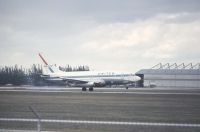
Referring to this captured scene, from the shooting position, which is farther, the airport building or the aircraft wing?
the airport building

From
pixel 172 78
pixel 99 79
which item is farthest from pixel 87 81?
pixel 172 78

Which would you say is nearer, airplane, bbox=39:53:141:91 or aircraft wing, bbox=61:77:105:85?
aircraft wing, bbox=61:77:105:85

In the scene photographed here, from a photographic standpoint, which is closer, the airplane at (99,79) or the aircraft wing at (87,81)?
the aircraft wing at (87,81)

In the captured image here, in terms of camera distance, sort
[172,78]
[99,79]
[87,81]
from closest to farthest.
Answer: [99,79], [87,81], [172,78]

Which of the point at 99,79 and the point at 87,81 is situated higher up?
the point at 99,79

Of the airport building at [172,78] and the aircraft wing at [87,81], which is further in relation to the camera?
the airport building at [172,78]

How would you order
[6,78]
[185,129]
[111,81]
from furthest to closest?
[6,78], [111,81], [185,129]

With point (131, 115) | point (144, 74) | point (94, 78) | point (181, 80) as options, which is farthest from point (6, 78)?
point (131, 115)

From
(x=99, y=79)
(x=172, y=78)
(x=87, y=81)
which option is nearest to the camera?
(x=99, y=79)

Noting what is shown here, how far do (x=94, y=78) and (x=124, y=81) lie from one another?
17.5 ft

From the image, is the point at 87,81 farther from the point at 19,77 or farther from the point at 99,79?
the point at 19,77

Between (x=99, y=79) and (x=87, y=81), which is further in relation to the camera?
(x=87, y=81)

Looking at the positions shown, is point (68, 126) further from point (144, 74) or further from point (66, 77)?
point (144, 74)

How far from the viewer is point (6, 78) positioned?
12950 cm
